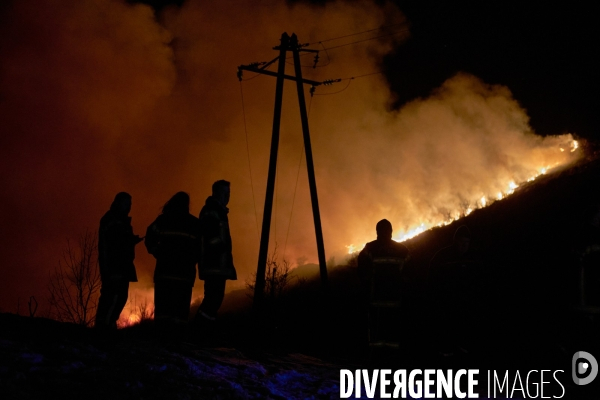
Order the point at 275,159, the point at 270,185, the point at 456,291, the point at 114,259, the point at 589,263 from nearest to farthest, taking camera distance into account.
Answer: the point at 114,259, the point at 589,263, the point at 456,291, the point at 270,185, the point at 275,159

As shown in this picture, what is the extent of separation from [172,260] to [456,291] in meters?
4.20

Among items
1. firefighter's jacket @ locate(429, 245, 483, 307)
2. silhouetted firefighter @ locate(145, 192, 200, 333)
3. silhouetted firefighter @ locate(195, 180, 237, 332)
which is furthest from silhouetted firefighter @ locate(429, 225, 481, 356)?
silhouetted firefighter @ locate(145, 192, 200, 333)

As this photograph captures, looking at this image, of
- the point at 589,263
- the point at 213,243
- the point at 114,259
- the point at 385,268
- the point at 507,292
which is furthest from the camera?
the point at 507,292

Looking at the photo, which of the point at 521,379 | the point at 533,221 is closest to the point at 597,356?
the point at 521,379

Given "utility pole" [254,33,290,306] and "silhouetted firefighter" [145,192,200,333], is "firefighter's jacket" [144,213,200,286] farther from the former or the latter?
"utility pole" [254,33,290,306]

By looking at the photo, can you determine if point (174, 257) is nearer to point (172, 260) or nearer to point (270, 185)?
point (172, 260)

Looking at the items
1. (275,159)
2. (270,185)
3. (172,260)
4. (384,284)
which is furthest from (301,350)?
(275,159)

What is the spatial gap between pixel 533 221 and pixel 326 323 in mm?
16072

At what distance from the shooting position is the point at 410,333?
1419 centimetres

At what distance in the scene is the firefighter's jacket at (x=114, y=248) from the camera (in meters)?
6.52

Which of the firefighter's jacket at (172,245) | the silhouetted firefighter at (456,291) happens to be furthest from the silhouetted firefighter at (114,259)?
the silhouetted firefighter at (456,291)

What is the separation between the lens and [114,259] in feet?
21.5

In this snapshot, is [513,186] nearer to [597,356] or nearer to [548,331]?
[548,331]

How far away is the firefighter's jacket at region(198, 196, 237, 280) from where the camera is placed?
6.38 meters
